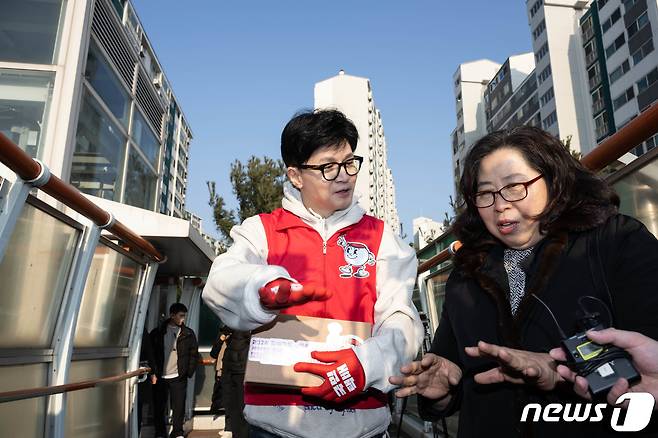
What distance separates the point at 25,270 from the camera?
9.66 ft

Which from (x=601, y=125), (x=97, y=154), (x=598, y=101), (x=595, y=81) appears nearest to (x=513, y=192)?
(x=97, y=154)

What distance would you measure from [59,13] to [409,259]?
21.8ft

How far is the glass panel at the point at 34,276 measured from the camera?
9.03 feet

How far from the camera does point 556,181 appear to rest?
155cm

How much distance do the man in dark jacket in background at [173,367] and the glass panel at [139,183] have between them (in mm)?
2620

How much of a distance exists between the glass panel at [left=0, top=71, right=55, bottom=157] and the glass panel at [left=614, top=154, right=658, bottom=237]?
6102mm

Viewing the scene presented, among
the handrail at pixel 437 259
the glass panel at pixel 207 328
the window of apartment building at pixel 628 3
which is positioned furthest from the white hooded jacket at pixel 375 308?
the window of apartment building at pixel 628 3

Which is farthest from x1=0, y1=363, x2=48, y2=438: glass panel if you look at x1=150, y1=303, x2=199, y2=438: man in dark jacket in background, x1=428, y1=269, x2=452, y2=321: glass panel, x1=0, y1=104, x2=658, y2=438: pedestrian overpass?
x1=150, y1=303, x2=199, y2=438: man in dark jacket in background

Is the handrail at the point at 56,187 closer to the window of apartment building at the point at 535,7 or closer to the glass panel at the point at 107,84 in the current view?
the glass panel at the point at 107,84

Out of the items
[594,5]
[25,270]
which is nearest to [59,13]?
[25,270]

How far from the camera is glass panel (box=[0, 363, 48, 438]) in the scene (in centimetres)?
258

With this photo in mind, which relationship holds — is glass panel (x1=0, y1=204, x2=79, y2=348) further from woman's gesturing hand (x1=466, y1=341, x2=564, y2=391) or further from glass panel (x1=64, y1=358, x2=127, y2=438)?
woman's gesturing hand (x1=466, y1=341, x2=564, y2=391)

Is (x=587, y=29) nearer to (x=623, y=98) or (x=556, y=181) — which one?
(x=623, y=98)

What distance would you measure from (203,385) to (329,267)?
805cm
